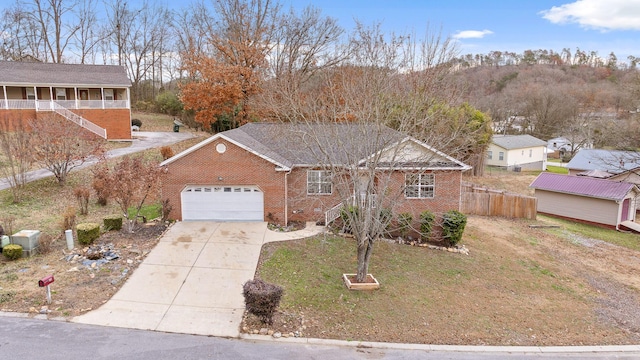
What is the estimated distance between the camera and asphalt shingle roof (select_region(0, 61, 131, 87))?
104 ft

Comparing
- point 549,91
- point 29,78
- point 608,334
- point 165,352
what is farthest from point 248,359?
point 549,91

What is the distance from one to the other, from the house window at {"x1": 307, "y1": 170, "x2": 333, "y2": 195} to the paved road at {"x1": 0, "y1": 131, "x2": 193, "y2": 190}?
14062mm

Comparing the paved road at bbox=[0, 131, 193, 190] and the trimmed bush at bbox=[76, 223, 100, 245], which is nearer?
the trimmed bush at bbox=[76, 223, 100, 245]

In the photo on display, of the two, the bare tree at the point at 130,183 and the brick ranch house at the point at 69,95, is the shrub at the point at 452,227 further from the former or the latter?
the brick ranch house at the point at 69,95

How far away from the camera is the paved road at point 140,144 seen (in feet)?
74.0

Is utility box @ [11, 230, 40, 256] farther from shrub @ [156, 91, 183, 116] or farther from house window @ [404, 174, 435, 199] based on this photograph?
shrub @ [156, 91, 183, 116]

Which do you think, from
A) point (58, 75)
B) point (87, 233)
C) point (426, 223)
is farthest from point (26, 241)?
point (58, 75)

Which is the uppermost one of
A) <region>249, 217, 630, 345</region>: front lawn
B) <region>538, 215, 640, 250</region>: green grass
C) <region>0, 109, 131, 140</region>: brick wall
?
<region>0, 109, 131, 140</region>: brick wall

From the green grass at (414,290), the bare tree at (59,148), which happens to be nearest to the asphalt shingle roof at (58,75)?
the bare tree at (59,148)

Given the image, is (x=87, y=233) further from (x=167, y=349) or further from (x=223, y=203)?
(x=167, y=349)

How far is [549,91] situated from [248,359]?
209 ft

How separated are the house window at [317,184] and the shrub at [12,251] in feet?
36.7

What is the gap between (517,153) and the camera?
155ft

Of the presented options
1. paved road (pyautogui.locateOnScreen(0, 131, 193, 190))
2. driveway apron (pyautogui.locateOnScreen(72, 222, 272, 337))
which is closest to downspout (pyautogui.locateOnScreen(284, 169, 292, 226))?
driveway apron (pyautogui.locateOnScreen(72, 222, 272, 337))
